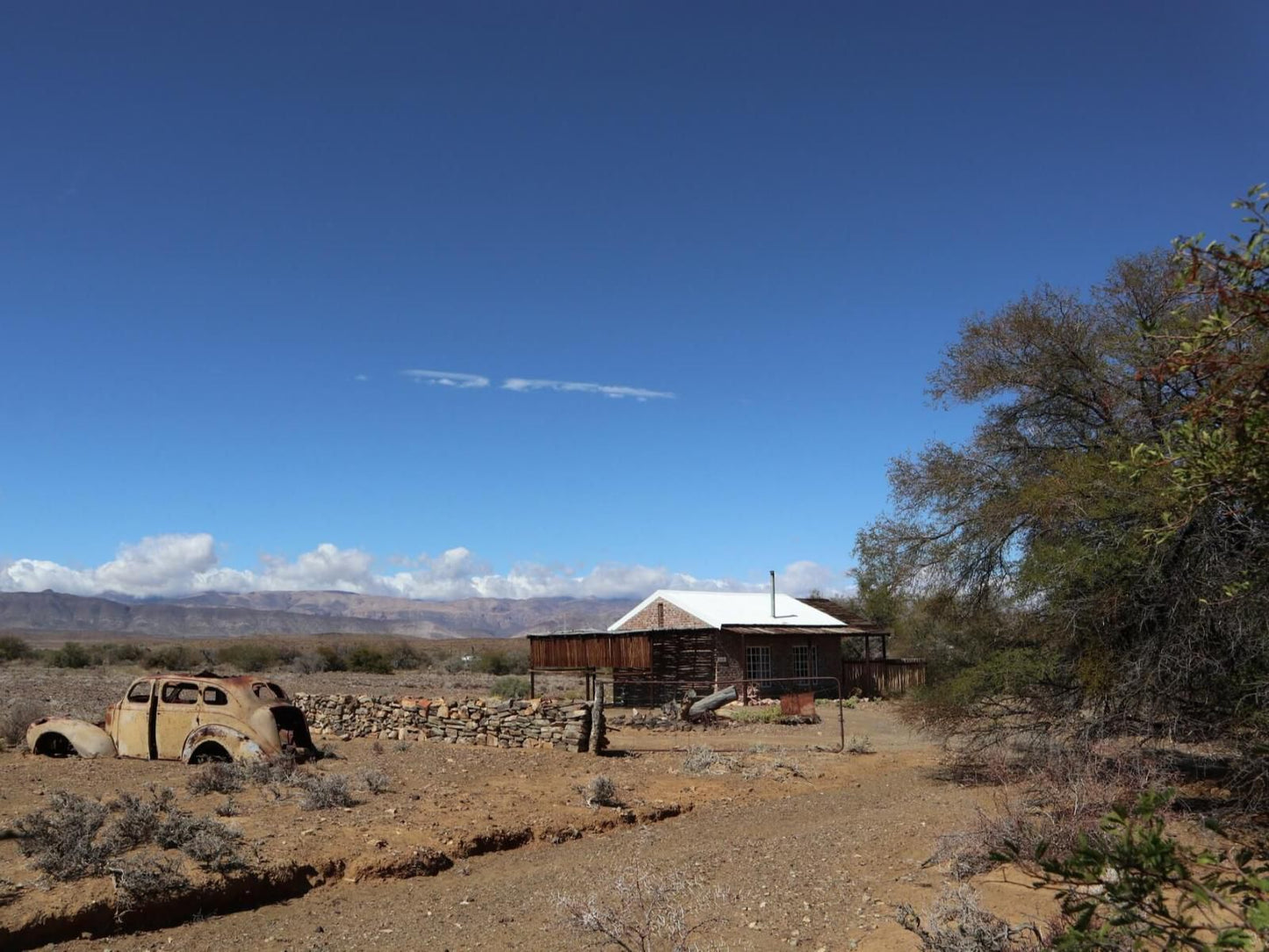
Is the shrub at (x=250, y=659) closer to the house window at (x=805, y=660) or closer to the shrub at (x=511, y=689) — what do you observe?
the shrub at (x=511, y=689)

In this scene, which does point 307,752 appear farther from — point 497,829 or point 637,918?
point 637,918

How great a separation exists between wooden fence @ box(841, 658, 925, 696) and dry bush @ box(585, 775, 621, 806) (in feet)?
77.8

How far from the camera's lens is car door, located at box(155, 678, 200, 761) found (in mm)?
15112

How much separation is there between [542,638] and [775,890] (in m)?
27.1

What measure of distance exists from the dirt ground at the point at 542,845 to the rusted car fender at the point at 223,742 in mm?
453

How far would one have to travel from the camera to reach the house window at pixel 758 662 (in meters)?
33.2

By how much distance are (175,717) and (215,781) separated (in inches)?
133

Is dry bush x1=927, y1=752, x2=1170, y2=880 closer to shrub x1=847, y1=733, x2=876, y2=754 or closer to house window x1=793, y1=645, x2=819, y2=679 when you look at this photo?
shrub x1=847, y1=733, x2=876, y2=754

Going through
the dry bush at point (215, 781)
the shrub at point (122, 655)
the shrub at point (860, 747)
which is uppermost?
the dry bush at point (215, 781)

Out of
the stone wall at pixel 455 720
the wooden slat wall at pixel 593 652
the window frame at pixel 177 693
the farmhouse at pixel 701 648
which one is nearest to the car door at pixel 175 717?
the window frame at pixel 177 693

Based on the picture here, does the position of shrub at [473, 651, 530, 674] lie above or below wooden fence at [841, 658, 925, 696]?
below

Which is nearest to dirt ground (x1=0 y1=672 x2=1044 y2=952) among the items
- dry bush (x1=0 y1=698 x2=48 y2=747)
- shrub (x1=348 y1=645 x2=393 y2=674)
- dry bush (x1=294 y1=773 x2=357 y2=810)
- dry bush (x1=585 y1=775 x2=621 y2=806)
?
dry bush (x1=294 y1=773 x2=357 y2=810)

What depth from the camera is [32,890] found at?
796 centimetres

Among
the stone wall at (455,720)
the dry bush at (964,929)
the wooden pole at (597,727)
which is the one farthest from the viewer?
the stone wall at (455,720)
